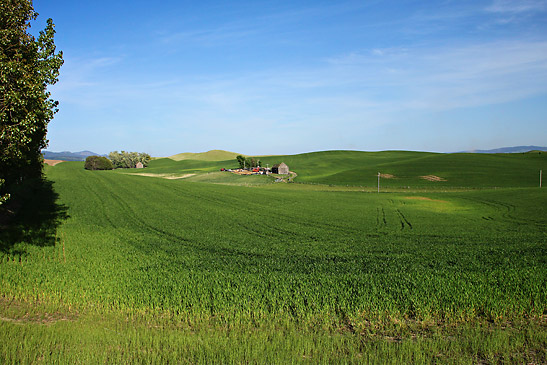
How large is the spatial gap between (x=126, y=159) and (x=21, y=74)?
153m

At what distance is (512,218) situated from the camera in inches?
1355

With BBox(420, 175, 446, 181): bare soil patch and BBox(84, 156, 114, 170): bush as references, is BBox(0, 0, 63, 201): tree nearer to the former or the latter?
BBox(420, 175, 446, 181): bare soil patch

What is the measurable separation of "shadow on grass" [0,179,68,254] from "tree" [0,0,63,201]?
16.0 ft

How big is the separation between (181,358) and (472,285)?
31.2 ft

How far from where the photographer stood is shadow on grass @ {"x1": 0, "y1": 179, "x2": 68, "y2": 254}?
20766mm

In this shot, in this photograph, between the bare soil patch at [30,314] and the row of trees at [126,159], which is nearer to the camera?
the bare soil patch at [30,314]

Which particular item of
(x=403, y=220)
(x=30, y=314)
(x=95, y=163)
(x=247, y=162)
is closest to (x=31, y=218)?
(x=30, y=314)

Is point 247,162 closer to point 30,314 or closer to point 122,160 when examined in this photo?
point 122,160

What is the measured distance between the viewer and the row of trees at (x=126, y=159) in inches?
6127

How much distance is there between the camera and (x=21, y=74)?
1552 centimetres

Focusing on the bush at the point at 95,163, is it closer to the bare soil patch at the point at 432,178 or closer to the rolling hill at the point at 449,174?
the rolling hill at the point at 449,174

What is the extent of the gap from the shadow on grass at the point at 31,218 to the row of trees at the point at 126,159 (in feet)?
387

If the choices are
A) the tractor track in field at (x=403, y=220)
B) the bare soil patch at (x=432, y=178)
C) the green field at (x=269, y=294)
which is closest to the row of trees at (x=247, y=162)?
the bare soil patch at (x=432, y=178)

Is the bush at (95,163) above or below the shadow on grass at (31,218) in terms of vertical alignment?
above
